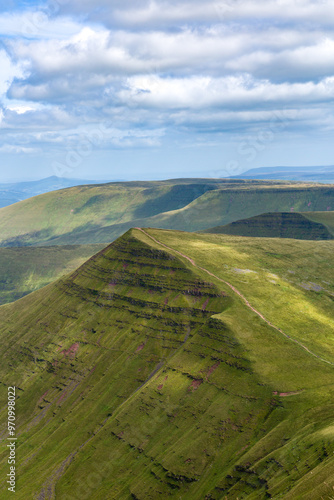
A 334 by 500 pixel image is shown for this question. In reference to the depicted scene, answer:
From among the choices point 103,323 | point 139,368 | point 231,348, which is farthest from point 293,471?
point 103,323

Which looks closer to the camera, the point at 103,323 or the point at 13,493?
the point at 13,493

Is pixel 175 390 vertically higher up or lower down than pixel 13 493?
higher up

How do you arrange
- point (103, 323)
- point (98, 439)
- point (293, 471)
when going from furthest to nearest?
point (103, 323)
point (98, 439)
point (293, 471)

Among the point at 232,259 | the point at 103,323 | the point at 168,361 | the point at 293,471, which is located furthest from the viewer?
the point at 232,259

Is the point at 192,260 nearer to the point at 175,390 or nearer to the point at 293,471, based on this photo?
the point at 175,390

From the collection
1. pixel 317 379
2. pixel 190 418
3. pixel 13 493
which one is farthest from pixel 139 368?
pixel 317 379

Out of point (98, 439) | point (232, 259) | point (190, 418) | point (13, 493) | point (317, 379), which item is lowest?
point (13, 493)
